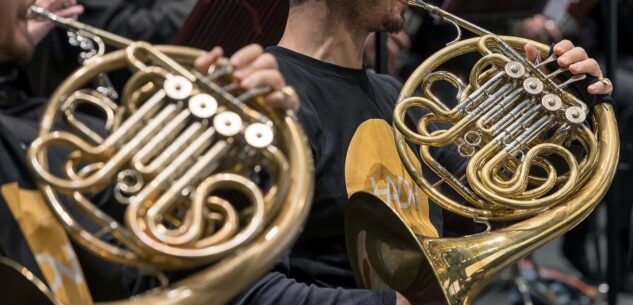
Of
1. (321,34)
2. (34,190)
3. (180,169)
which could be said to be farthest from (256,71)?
(321,34)

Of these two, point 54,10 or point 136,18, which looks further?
point 136,18

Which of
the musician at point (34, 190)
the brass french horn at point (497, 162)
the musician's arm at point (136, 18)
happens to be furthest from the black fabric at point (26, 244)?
the musician's arm at point (136, 18)

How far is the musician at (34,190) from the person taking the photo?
4.95 feet

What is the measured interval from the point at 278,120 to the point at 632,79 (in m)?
2.98

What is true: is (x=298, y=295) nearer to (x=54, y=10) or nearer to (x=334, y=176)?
(x=334, y=176)

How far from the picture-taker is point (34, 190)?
1.71m

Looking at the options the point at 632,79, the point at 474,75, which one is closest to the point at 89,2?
the point at 474,75

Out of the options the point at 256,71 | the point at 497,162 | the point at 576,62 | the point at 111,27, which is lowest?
the point at 111,27

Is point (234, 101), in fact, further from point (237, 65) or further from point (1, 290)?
point (1, 290)

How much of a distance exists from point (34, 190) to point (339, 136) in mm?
524

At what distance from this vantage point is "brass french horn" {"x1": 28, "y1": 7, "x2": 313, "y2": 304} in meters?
→ 1.41

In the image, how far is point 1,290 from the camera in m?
1.42

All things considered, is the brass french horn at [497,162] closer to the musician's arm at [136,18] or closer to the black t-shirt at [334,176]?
the black t-shirt at [334,176]

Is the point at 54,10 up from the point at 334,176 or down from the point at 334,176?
up
